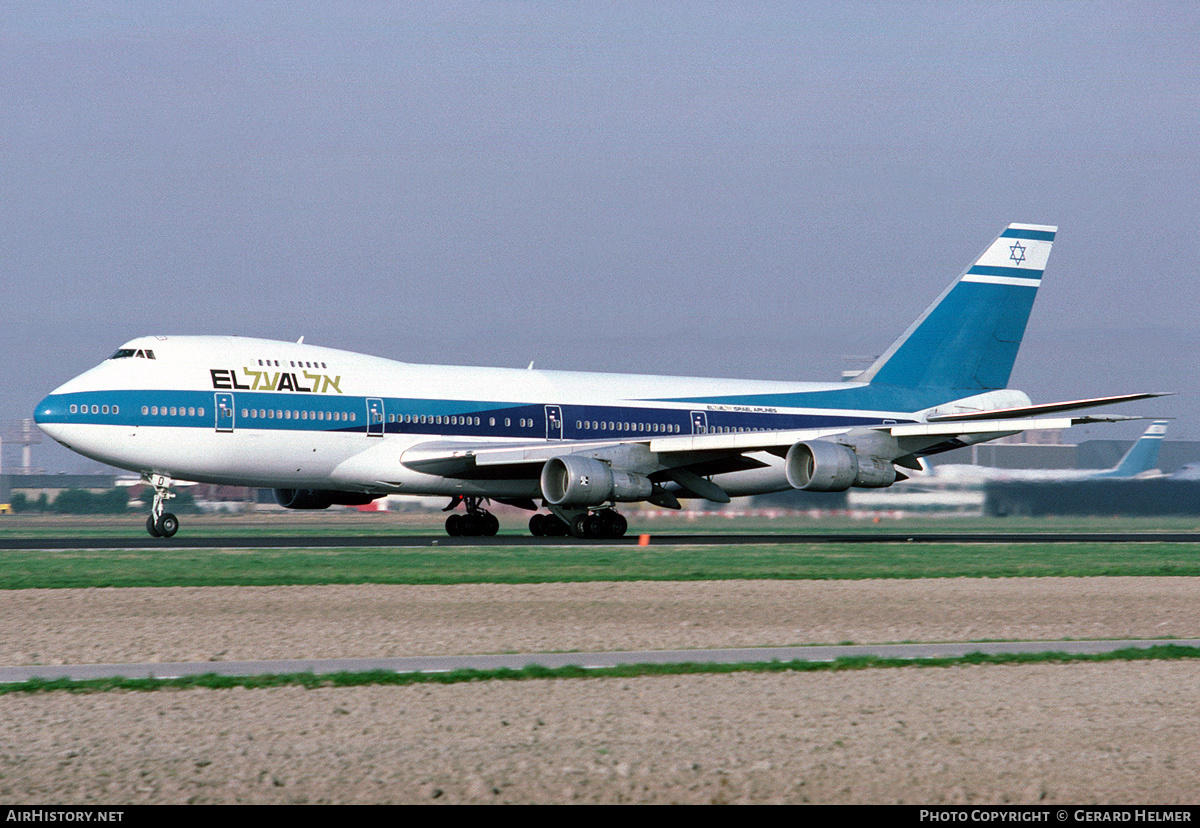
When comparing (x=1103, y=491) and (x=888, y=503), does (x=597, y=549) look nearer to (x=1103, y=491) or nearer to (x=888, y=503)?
(x=888, y=503)

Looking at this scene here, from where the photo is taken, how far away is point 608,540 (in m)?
36.8

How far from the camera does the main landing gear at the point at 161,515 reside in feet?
112

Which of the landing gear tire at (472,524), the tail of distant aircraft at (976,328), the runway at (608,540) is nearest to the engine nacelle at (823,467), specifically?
the runway at (608,540)

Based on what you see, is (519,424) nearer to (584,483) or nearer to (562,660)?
(584,483)

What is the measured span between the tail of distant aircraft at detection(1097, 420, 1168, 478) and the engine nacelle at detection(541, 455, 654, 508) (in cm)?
2075

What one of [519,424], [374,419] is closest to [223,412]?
[374,419]

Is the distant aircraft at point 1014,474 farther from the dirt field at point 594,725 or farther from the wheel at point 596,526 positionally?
the dirt field at point 594,725

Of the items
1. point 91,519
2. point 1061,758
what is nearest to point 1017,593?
point 1061,758

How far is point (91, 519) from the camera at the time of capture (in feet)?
199

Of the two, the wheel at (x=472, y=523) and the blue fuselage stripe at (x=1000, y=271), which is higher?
the blue fuselage stripe at (x=1000, y=271)

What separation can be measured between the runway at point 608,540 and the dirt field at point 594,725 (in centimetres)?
1475

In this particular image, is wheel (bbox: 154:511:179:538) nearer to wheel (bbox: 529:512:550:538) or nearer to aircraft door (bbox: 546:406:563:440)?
aircraft door (bbox: 546:406:563:440)

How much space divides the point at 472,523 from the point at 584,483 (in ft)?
21.2
